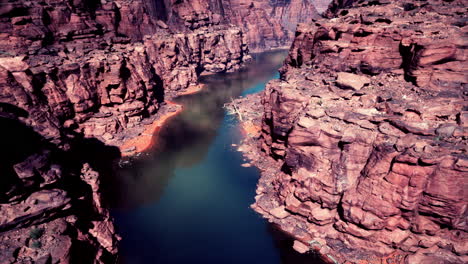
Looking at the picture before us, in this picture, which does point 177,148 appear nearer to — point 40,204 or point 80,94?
point 80,94

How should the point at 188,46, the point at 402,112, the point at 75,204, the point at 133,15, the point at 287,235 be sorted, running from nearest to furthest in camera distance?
the point at 75,204 → the point at 402,112 → the point at 287,235 → the point at 133,15 → the point at 188,46

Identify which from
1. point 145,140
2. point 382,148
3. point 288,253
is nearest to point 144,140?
point 145,140

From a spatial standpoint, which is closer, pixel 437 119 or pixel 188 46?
pixel 437 119

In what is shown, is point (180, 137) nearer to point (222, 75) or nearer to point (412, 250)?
point (412, 250)

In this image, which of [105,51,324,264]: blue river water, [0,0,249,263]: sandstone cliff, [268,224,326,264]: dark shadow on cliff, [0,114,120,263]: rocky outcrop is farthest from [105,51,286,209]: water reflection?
[268,224,326,264]: dark shadow on cliff

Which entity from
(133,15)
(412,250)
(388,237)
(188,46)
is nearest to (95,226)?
(388,237)

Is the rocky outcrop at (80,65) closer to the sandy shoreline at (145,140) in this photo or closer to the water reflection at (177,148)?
the sandy shoreline at (145,140)

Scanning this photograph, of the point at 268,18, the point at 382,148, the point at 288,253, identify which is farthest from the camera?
the point at 268,18
